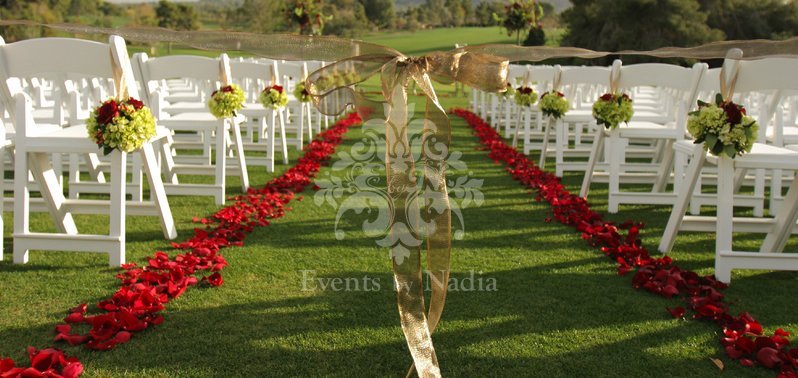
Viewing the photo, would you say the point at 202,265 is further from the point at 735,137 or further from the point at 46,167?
the point at 735,137

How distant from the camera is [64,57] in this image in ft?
11.4

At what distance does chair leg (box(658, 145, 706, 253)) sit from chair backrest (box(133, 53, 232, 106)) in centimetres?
331

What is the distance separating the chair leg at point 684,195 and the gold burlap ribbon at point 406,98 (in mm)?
1745

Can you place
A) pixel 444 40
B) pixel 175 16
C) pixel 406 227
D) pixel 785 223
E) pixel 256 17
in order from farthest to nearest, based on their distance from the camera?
pixel 444 40 → pixel 175 16 → pixel 256 17 → pixel 785 223 → pixel 406 227

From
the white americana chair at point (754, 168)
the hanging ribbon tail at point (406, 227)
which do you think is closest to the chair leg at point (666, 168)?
the white americana chair at point (754, 168)

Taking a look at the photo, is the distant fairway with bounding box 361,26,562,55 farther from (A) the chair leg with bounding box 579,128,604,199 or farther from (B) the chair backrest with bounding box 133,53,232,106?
(B) the chair backrest with bounding box 133,53,232,106

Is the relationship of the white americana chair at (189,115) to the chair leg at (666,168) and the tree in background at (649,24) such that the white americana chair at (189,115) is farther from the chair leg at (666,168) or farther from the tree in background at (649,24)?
the tree in background at (649,24)

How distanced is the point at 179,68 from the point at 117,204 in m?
1.74

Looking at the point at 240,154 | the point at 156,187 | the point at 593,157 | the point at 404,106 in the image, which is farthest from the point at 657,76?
the point at 156,187

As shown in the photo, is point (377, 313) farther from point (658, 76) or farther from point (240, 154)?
point (658, 76)

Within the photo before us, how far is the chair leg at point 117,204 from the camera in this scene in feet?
11.6

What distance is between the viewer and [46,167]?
3.74 metres

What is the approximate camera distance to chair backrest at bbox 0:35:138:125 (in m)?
3.44

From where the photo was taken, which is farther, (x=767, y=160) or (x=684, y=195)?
(x=684, y=195)
